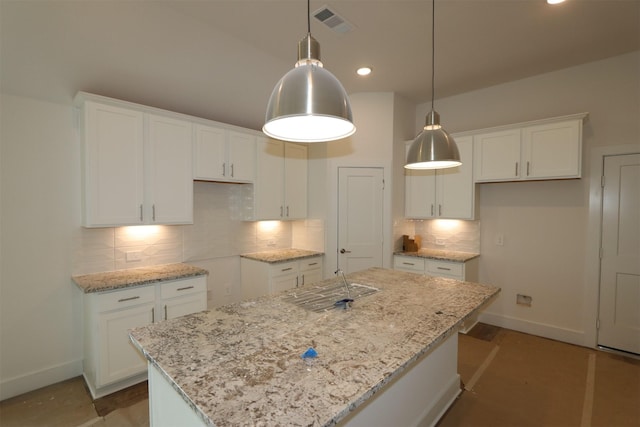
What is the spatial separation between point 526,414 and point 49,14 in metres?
4.55

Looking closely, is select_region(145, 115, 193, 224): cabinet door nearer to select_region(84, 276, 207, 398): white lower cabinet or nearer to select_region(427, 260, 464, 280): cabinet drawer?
select_region(84, 276, 207, 398): white lower cabinet

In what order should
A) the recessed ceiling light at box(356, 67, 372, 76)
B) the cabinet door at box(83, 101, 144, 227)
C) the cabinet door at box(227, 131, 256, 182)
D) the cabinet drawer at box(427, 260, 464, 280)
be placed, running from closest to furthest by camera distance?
the cabinet door at box(83, 101, 144, 227)
the recessed ceiling light at box(356, 67, 372, 76)
the cabinet door at box(227, 131, 256, 182)
the cabinet drawer at box(427, 260, 464, 280)

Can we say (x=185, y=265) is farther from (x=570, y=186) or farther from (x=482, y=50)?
(x=570, y=186)

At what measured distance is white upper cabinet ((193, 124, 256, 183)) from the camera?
10.7 ft

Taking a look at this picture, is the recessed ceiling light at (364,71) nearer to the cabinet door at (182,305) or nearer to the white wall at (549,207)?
the white wall at (549,207)

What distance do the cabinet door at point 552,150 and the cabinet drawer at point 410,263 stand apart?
159 centimetres

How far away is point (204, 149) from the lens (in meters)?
3.28

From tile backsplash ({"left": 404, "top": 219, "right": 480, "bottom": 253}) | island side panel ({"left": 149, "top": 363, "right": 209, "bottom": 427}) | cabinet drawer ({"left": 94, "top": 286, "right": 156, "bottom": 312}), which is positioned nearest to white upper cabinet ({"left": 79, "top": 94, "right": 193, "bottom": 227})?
cabinet drawer ({"left": 94, "top": 286, "right": 156, "bottom": 312})

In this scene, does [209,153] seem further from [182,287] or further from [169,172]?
[182,287]

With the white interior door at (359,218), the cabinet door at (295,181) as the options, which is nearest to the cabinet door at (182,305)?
the cabinet door at (295,181)

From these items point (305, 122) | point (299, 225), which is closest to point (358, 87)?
point (299, 225)

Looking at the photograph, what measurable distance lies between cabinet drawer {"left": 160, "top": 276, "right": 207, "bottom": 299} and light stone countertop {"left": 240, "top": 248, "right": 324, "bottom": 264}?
0.86 metres

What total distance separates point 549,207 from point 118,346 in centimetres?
475

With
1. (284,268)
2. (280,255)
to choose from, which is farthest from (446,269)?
(280,255)
